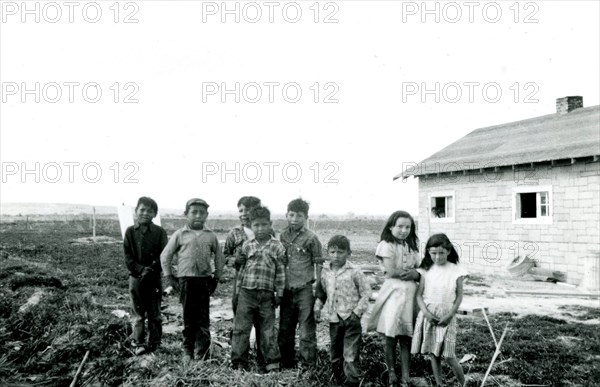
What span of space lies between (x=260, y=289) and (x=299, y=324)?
0.51 meters

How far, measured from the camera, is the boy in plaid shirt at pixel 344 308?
468cm

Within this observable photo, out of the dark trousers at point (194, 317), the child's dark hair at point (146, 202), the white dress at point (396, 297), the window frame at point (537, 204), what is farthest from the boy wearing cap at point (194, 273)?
the window frame at point (537, 204)

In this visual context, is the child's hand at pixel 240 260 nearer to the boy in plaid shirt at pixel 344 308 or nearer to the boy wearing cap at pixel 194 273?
the boy wearing cap at pixel 194 273

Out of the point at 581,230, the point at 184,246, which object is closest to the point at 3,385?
the point at 184,246

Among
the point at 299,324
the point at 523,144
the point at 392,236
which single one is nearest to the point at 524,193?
the point at 523,144

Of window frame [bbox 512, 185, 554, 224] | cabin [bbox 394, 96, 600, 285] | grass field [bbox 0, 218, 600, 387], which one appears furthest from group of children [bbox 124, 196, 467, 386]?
window frame [bbox 512, 185, 554, 224]

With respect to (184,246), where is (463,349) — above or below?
below

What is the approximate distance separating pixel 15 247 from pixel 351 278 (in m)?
19.7

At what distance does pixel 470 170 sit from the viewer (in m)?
15.5

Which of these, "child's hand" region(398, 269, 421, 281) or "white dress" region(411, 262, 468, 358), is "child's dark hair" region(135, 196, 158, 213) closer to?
"child's hand" region(398, 269, 421, 281)

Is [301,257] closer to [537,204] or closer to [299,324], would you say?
[299,324]

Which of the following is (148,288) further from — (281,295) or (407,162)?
(407,162)

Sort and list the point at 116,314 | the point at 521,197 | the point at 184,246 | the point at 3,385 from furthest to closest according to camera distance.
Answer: the point at 521,197 < the point at 116,314 < the point at 184,246 < the point at 3,385

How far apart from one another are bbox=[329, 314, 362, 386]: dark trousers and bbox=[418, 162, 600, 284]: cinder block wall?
9.67 meters
